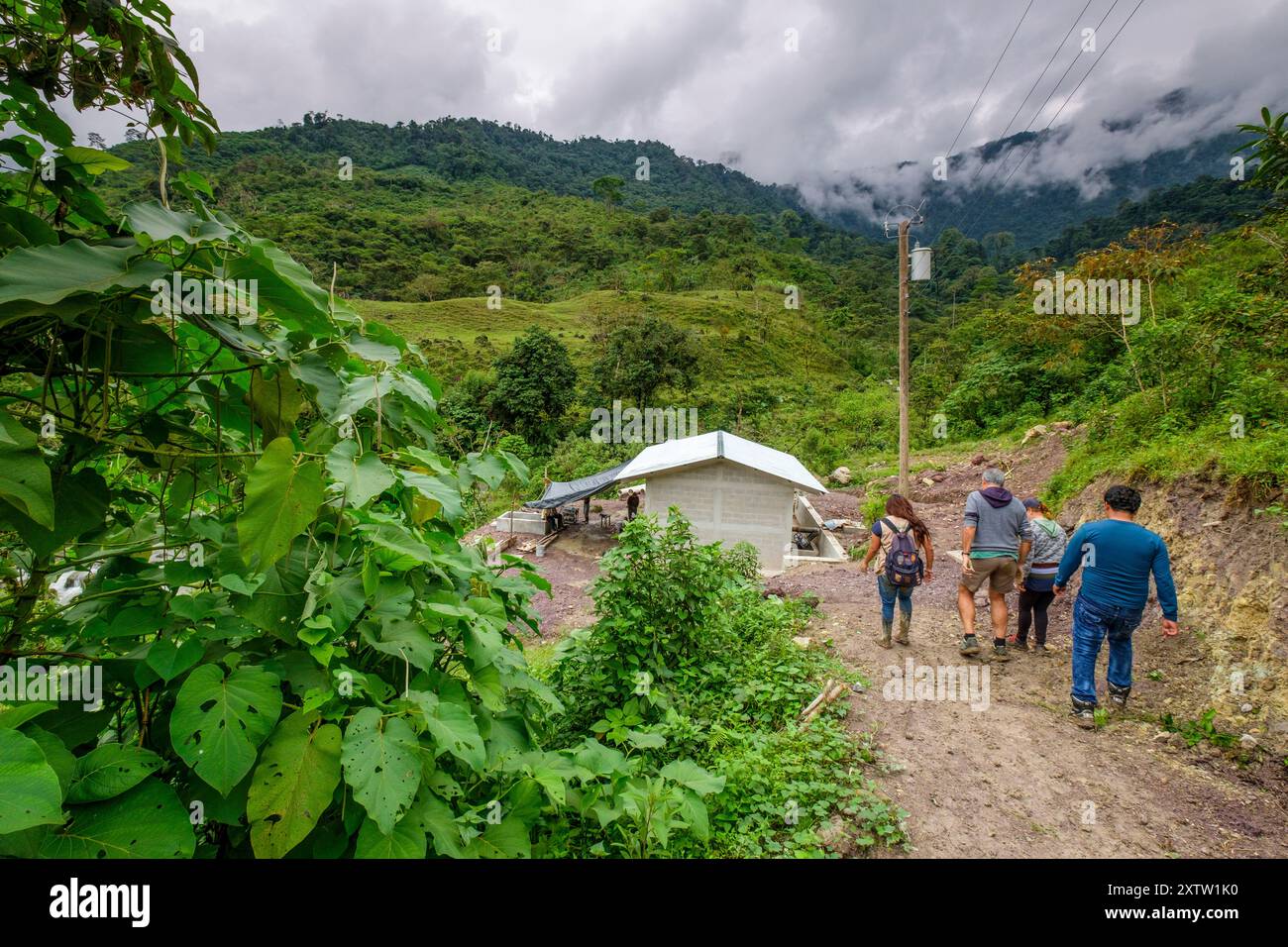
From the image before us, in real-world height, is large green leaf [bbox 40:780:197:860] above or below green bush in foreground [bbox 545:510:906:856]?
above

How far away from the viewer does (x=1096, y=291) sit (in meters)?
14.7

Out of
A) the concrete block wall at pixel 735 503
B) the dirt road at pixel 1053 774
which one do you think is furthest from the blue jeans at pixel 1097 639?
the concrete block wall at pixel 735 503

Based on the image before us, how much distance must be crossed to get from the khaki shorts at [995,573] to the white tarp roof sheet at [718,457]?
273 inches

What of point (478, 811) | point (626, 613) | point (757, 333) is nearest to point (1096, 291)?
point (626, 613)

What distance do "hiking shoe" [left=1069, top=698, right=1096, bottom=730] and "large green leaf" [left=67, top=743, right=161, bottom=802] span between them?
19.6ft

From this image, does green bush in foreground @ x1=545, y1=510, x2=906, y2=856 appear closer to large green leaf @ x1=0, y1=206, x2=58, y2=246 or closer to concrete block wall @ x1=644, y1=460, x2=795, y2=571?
large green leaf @ x1=0, y1=206, x2=58, y2=246

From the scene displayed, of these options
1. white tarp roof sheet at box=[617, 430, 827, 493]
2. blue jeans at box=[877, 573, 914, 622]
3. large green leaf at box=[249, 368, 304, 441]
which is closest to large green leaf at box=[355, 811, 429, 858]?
large green leaf at box=[249, 368, 304, 441]

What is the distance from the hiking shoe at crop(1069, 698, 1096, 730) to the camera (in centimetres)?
476

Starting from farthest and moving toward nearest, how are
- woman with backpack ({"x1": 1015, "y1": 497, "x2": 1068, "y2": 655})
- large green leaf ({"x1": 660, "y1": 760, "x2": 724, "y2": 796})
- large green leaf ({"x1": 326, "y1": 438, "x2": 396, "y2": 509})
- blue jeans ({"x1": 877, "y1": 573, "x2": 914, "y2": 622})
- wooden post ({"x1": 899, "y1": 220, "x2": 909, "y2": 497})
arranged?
wooden post ({"x1": 899, "y1": 220, "x2": 909, "y2": 497}) → blue jeans ({"x1": 877, "y1": 573, "x2": 914, "y2": 622}) → woman with backpack ({"x1": 1015, "y1": 497, "x2": 1068, "y2": 655}) → large green leaf ({"x1": 660, "y1": 760, "x2": 724, "y2": 796}) → large green leaf ({"x1": 326, "y1": 438, "x2": 396, "y2": 509})

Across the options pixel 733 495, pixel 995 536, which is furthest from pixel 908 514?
pixel 733 495

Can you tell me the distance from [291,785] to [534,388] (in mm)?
27517

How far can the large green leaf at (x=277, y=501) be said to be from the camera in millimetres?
1092

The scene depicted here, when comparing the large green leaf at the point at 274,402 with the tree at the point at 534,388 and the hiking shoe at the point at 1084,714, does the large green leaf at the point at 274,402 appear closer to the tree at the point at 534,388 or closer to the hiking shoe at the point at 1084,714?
the hiking shoe at the point at 1084,714

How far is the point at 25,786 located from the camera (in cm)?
84
